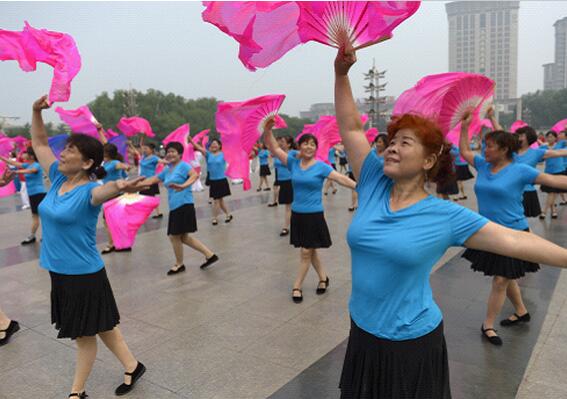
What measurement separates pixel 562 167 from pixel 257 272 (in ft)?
22.7

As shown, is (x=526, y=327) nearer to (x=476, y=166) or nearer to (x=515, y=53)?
(x=476, y=166)

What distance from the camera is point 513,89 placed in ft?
305

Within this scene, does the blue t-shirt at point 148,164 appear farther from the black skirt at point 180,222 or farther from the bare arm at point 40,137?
the bare arm at point 40,137

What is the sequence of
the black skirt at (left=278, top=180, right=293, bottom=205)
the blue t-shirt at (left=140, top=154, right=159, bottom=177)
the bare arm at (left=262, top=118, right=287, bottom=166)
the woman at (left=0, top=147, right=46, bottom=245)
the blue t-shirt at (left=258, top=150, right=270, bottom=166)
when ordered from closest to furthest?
the bare arm at (left=262, top=118, right=287, bottom=166) → the woman at (left=0, top=147, right=46, bottom=245) → the black skirt at (left=278, top=180, right=293, bottom=205) → the blue t-shirt at (left=140, top=154, right=159, bottom=177) → the blue t-shirt at (left=258, top=150, right=270, bottom=166)

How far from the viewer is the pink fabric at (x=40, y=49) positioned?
9.64 feet

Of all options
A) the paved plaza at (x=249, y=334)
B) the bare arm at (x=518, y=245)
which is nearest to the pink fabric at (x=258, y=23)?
the bare arm at (x=518, y=245)

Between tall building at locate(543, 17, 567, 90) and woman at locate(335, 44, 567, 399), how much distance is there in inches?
4329

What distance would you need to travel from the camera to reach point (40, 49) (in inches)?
117

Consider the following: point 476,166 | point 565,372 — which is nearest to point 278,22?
point 476,166

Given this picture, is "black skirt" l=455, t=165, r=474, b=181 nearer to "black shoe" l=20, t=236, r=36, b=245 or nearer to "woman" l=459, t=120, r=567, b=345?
"woman" l=459, t=120, r=567, b=345

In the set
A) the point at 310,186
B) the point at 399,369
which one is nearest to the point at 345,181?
the point at 310,186

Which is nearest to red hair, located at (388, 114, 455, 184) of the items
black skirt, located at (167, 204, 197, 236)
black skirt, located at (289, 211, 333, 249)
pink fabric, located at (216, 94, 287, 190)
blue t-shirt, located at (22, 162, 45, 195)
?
pink fabric, located at (216, 94, 287, 190)

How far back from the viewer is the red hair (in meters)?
1.77

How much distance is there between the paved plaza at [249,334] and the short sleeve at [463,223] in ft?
5.64
